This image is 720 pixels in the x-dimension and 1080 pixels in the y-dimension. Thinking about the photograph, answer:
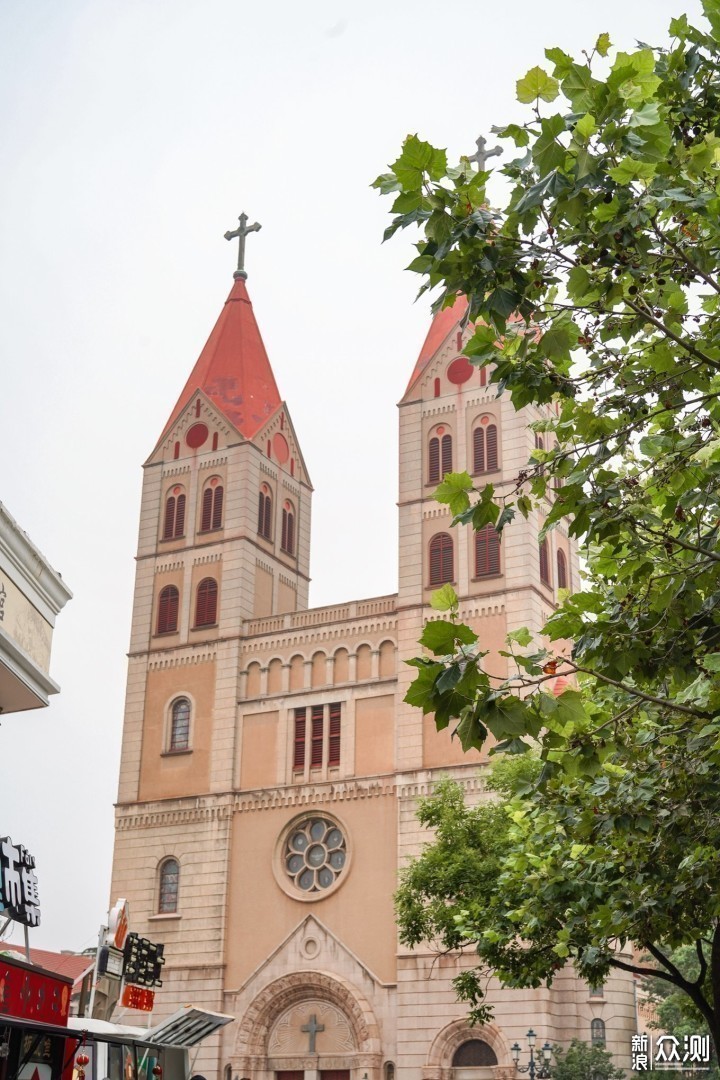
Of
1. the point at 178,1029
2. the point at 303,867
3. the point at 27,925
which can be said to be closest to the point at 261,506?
the point at 303,867

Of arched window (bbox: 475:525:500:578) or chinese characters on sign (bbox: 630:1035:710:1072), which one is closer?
chinese characters on sign (bbox: 630:1035:710:1072)

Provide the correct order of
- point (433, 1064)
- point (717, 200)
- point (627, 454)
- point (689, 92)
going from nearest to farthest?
point (717, 200)
point (689, 92)
point (627, 454)
point (433, 1064)

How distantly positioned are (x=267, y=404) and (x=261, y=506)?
14.9 ft

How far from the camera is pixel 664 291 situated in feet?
27.4

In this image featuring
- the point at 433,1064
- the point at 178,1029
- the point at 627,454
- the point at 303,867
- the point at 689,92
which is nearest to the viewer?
the point at 689,92

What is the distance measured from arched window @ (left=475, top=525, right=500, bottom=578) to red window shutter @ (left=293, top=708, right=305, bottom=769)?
7.31 metres

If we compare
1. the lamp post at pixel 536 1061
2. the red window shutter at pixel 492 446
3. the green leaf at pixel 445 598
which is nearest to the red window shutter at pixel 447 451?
the red window shutter at pixel 492 446

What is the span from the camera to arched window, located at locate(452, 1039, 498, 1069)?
115 ft

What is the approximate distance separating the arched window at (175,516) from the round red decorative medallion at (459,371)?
35.7ft

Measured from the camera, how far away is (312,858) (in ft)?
129

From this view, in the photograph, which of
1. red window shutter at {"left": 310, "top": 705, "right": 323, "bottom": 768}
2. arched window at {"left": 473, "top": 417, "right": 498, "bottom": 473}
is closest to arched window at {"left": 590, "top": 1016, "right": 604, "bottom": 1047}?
red window shutter at {"left": 310, "top": 705, "right": 323, "bottom": 768}

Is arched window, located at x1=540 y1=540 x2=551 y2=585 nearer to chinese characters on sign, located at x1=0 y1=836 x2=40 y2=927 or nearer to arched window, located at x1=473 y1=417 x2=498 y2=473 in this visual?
arched window, located at x1=473 y1=417 x2=498 y2=473

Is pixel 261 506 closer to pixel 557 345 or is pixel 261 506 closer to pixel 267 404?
pixel 267 404

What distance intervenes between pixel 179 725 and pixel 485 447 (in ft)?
45.5
